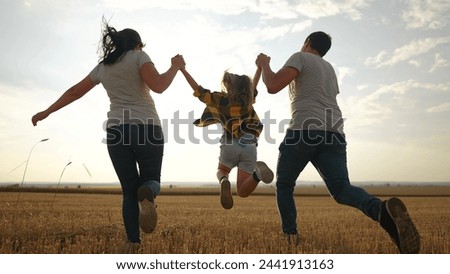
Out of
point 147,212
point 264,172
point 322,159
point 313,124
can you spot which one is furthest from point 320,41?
point 147,212

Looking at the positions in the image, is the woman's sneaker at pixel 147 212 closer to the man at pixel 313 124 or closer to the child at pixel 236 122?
the child at pixel 236 122

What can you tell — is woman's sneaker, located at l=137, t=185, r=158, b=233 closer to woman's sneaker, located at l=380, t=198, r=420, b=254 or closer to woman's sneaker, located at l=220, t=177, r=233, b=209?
woman's sneaker, located at l=220, t=177, r=233, b=209

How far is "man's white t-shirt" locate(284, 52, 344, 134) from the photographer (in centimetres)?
477

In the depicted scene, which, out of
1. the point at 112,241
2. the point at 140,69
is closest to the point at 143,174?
the point at 140,69

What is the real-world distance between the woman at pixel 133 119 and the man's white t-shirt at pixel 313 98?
1.38 m

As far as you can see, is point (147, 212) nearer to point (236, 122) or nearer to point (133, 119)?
point (133, 119)

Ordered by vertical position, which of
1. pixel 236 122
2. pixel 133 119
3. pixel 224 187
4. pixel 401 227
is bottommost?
pixel 401 227

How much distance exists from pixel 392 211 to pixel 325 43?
83.4 inches

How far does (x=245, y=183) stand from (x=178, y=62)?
5.69ft

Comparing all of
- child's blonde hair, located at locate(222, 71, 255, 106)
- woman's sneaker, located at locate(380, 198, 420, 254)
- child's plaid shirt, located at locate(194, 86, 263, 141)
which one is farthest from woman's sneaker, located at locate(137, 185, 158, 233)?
woman's sneaker, located at locate(380, 198, 420, 254)

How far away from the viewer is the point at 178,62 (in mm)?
4789

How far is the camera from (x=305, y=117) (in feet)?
15.7

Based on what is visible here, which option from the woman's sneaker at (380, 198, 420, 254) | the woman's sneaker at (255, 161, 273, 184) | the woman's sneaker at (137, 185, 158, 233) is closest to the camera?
the woman's sneaker at (380, 198, 420, 254)

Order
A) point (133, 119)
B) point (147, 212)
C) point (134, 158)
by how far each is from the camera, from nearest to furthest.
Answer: point (147, 212), point (133, 119), point (134, 158)
